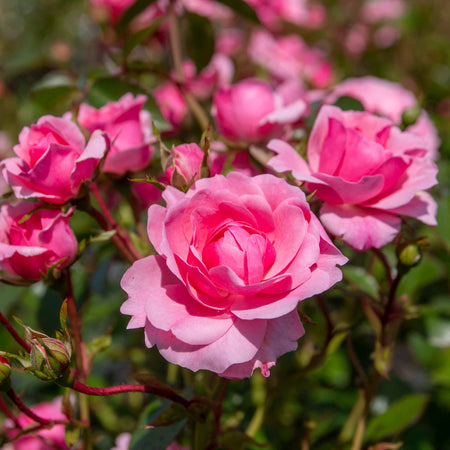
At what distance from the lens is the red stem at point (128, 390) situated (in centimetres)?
44

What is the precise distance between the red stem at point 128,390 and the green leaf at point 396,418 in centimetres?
36

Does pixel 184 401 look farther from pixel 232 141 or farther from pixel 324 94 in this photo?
pixel 324 94

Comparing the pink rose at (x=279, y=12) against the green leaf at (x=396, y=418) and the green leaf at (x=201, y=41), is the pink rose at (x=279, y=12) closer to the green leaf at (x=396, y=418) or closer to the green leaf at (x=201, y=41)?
the green leaf at (x=201, y=41)

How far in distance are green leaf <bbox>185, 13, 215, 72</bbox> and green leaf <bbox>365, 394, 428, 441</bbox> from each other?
1.99ft

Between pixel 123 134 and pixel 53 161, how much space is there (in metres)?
0.13

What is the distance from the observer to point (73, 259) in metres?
0.53

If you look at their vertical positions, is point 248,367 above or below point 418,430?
above

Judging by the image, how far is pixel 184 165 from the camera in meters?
0.47

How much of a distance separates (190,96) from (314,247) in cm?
50

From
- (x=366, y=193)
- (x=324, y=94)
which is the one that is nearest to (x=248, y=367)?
(x=366, y=193)

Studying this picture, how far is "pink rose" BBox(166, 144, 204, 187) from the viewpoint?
47 centimetres

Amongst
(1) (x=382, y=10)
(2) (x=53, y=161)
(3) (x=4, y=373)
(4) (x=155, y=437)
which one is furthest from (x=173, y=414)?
(1) (x=382, y=10)

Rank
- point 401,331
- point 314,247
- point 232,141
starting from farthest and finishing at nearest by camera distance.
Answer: point 401,331 < point 232,141 < point 314,247

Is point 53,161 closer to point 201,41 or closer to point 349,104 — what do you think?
point 349,104
